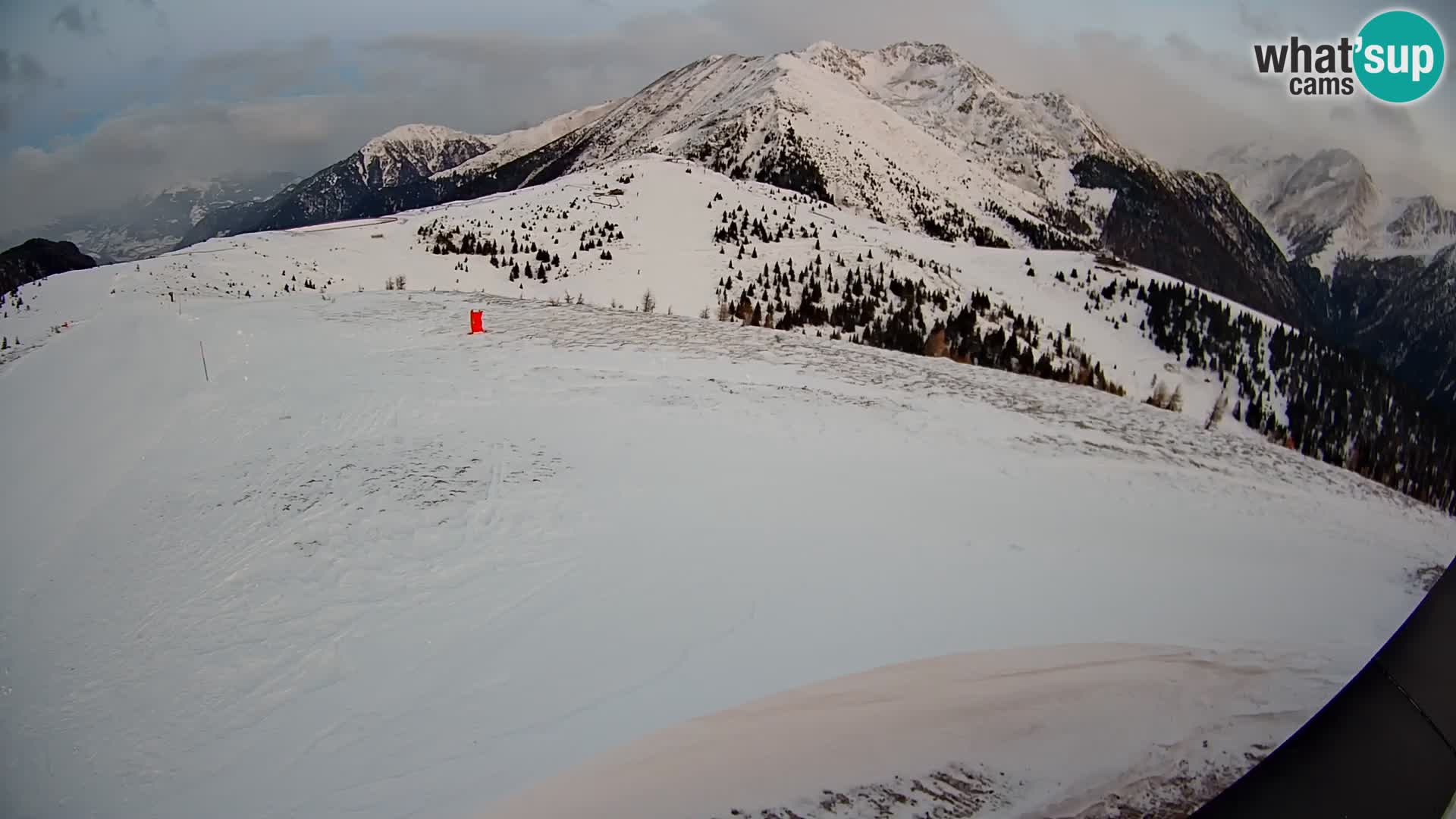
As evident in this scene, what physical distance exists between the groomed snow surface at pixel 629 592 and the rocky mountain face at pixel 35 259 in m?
0.44

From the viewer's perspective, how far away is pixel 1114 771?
4.47 feet

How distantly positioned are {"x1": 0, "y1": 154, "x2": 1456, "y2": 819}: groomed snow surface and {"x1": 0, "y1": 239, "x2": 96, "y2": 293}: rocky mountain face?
440 millimetres

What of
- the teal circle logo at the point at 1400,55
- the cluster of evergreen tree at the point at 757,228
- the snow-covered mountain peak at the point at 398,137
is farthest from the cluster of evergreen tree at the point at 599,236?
the teal circle logo at the point at 1400,55

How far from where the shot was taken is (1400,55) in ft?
3.69

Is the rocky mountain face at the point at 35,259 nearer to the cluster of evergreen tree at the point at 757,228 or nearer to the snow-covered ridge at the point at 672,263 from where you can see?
the snow-covered ridge at the point at 672,263

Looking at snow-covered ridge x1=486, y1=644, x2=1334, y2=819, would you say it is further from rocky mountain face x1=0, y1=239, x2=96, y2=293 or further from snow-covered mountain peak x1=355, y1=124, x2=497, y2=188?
snow-covered mountain peak x1=355, y1=124, x2=497, y2=188

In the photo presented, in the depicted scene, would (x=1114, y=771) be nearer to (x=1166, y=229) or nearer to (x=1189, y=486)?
(x=1189, y=486)

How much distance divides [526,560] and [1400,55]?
10.1 ft

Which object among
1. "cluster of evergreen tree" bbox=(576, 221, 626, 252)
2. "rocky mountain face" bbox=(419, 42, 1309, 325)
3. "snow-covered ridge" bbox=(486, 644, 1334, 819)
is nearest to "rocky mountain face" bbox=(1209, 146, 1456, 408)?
"snow-covered ridge" bbox=(486, 644, 1334, 819)

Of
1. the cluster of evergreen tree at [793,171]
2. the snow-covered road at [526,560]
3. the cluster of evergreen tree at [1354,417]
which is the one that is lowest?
the snow-covered road at [526,560]

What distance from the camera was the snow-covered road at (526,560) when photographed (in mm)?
1768

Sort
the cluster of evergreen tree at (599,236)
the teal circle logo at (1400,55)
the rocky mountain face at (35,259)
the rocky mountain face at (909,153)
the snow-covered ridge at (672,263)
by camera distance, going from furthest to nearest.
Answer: the rocky mountain face at (909,153), the cluster of evergreen tree at (599,236), the snow-covered ridge at (672,263), the rocky mountain face at (35,259), the teal circle logo at (1400,55)

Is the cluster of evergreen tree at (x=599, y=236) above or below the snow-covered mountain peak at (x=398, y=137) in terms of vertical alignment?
above

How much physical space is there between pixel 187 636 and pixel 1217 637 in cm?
328
